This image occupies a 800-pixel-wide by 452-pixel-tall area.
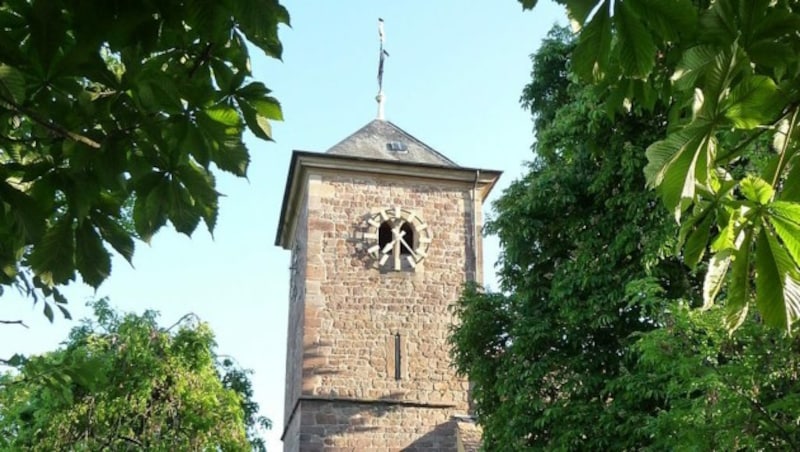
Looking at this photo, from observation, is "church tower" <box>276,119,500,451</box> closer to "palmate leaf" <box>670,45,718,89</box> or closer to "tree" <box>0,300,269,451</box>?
"tree" <box>0,300,269,451</box>

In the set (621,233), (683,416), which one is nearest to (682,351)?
(683,416)

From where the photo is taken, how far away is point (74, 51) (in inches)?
75.3

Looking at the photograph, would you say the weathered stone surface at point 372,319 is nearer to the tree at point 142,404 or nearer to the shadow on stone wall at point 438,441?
the shadow on stone wall at point 438,441

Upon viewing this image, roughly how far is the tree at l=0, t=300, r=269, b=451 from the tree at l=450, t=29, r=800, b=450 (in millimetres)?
4841

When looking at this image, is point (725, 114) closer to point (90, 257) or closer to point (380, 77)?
point (90, 257)

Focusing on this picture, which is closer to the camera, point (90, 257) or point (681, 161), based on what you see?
point (681, 161)

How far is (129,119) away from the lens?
2307 mm

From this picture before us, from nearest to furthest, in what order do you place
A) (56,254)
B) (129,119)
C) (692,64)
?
(692,64) → (56,254) → (129,119)

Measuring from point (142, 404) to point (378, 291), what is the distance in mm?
5609

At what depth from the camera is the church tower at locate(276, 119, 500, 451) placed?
16906 millimetres

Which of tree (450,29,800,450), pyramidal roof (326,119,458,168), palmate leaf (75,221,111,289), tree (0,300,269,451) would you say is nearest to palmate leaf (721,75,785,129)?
palmate leaf (75,221,111,289)

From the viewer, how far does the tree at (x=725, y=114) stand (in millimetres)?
1596

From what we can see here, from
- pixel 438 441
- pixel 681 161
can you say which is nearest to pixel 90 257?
pixel 681 161

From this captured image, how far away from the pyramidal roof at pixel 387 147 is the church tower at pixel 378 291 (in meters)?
0.05
